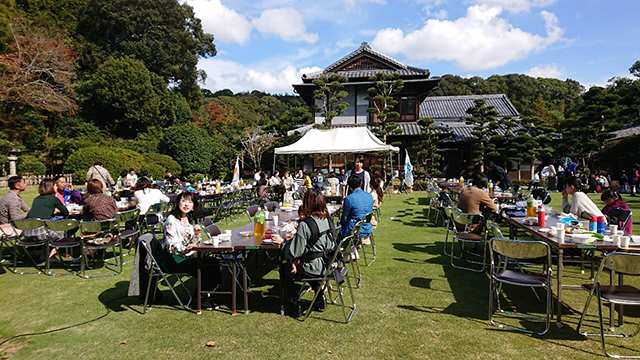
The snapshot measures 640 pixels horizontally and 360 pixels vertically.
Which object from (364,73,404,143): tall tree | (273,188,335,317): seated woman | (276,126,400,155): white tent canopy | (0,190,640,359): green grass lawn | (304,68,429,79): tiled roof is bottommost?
(0,190,640,359): green grass lawn

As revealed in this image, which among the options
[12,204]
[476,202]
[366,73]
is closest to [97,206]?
[12,204]

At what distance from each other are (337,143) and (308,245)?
8448 millimetres

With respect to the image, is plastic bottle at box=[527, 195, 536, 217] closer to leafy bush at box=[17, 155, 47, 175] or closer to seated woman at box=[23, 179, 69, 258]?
seated woman at box=[23, 179, 69, 258]

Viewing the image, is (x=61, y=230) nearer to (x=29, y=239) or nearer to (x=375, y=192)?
(x=29, y=239)

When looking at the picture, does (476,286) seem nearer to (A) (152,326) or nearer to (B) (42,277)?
(A) (152,326)

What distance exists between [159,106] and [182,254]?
975 inches

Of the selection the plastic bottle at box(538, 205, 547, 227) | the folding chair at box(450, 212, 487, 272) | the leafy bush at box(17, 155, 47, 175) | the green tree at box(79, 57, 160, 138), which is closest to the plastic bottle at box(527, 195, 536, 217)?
the folding chair at box(450, 212, 487, 272)

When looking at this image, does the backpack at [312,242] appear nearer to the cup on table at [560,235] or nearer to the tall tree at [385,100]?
the cup on table at [560,235]

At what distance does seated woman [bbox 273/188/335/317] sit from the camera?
3.40 metres

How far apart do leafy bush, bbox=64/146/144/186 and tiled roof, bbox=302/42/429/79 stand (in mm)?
10260

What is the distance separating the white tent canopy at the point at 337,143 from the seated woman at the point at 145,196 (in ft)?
17.1

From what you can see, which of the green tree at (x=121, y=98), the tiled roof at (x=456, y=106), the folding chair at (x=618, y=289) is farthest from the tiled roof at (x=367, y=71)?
the folding chair at (x=618, y=289)

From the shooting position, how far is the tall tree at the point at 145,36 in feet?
85.0

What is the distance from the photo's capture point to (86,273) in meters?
5.13
